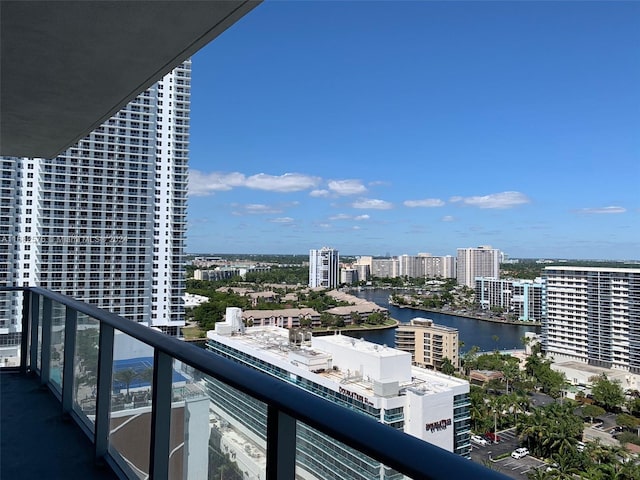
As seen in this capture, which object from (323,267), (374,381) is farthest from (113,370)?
(323,267)

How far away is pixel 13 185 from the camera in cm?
1519

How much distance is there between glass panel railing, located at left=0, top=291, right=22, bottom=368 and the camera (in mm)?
2799

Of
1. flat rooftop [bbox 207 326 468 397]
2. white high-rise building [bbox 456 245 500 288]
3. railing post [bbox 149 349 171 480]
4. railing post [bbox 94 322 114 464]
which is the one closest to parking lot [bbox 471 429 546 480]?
flat rooftop [bbox 207 326 468 397]

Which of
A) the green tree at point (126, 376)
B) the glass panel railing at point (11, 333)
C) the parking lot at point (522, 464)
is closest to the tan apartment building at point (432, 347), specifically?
the parking lot at point (522, 464)

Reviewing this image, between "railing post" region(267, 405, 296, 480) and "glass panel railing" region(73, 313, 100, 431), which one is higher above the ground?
A: "railing post" region(267, 405, 296, 480)

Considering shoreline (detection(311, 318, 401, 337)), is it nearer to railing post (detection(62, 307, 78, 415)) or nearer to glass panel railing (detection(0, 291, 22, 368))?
glass panel railing (detection(0, 291, 22, 368))

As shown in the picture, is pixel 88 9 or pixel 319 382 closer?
pixel 88 9

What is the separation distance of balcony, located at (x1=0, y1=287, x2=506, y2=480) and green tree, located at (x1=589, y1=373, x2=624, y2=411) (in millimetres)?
23996

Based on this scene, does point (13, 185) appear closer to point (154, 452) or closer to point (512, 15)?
point (154, 452)

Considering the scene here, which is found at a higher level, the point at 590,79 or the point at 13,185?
the point at 590,79

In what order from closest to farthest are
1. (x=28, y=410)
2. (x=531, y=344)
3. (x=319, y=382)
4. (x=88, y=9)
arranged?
(x=88, y=9)
(x=28, y=410)
(x=319, y=382)
(x=531, y=344)

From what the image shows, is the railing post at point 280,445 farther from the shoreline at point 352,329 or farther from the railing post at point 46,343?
the shoreline at point 352,329

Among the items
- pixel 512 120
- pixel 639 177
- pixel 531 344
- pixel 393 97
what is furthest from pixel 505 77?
pixel 531 344

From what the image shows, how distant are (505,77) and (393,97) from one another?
9680 mm
